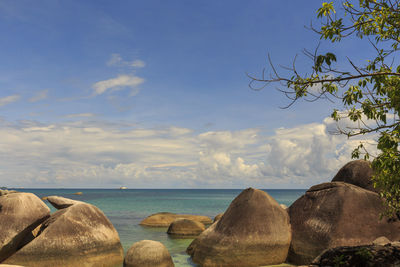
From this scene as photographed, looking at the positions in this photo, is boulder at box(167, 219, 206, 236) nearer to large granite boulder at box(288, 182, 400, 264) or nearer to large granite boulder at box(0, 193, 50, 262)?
large granite boulder at box(288, 182, 400, 264)

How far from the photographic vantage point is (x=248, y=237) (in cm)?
1349

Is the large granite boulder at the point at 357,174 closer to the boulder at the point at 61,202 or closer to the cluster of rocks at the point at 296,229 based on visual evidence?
the cluster of rocks at the point at 296,229

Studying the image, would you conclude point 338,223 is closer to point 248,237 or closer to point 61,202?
point 248,237

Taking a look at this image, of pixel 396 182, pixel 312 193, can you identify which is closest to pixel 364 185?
pixel 312 193

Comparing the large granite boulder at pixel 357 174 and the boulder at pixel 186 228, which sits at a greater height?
the large granite boulder at pixel 357 174

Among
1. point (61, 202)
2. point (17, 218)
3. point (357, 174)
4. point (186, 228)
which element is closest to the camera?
point (17, 218)

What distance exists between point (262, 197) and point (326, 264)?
7.16m

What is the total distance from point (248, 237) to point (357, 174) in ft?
22.6

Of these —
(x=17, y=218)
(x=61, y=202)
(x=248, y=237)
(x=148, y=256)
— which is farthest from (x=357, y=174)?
(x=17, y=218)

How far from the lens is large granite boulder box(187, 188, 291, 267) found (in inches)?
523

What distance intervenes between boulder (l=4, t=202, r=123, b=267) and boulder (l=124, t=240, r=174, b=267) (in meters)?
1.04

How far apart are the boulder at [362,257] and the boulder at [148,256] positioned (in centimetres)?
692

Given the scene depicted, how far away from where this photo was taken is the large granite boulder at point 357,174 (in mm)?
16156

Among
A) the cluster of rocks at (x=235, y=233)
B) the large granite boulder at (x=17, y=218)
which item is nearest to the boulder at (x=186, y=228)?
the cluster of rocks at (x=235, y=233)
